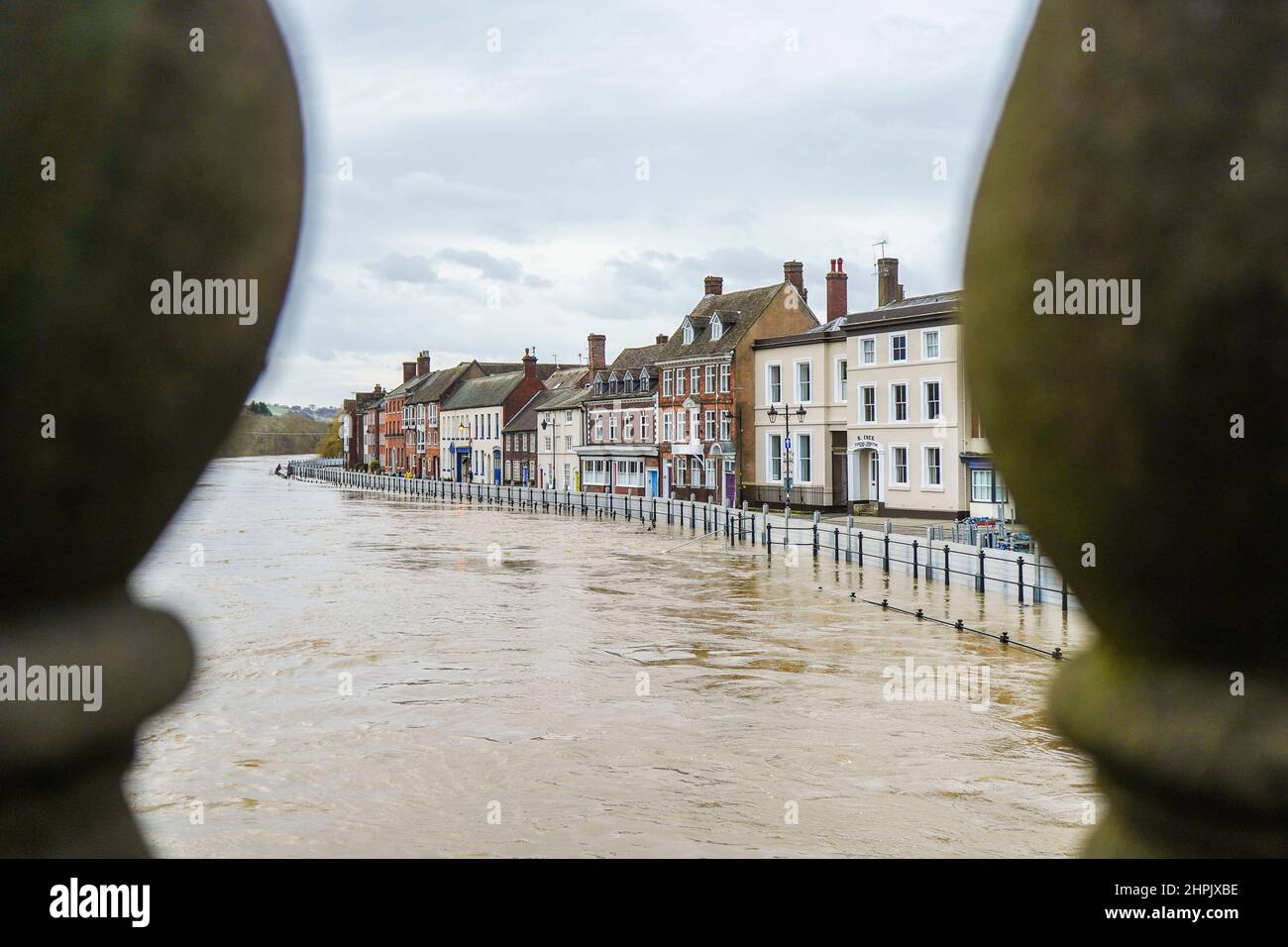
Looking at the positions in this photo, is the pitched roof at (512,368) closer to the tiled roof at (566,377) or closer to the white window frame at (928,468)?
the tiled roof at (566,377)

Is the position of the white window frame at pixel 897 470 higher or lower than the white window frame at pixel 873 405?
lower

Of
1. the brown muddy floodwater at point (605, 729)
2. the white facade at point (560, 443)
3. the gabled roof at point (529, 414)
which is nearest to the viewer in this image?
the brown muddy floodwater at point (605, 729)

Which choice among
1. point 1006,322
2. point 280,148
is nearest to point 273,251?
point 280,148

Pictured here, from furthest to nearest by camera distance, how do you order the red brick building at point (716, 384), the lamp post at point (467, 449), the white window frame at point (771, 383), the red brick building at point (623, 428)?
1. the lamp post at point (467, 449)
2. the red brick building at point (623, 428)
3. the red brick building at point (716, 384)
4. the white window frame at point (771, 383)

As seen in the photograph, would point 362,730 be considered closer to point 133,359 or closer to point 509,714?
point 509,714

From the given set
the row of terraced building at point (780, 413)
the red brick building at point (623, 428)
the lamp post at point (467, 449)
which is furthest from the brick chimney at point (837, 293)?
the lamp post at point (467, 449)

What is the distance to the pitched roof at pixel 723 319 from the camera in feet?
185

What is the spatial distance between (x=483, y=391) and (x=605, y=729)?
278 feet

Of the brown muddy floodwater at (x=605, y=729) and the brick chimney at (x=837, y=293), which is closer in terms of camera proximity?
Result: the brown muddy floodwater at (x=605, y=729)

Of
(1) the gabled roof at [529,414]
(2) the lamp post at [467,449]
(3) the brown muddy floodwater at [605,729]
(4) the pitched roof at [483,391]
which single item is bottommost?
(3) the brown muddy floodwater at [605,729]

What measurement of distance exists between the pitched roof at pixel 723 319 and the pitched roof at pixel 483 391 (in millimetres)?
30623
